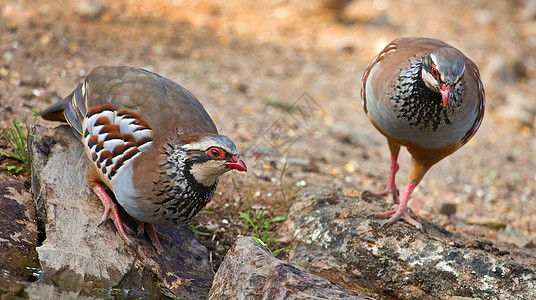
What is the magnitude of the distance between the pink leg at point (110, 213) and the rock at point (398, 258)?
121 centimetres

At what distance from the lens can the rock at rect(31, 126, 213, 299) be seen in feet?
11.3

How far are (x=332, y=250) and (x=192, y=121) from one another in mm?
1308

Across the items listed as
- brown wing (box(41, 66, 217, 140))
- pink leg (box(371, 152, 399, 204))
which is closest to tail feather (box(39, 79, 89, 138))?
brown wing (box(41, 66, 217, 140))

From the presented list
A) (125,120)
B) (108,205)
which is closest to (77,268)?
(108,205)

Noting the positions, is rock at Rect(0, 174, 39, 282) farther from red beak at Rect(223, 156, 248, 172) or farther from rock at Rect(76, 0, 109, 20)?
rock at Rect(76, 0, 109, 20)

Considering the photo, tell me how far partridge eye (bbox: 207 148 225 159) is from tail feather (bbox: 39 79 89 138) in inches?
39.2

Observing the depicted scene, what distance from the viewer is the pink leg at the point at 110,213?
12.4 ft

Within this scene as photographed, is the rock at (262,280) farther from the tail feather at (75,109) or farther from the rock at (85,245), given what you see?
the tail feather at (75,109)

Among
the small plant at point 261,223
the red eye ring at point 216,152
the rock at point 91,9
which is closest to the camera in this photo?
the red eye ring at point 216,152

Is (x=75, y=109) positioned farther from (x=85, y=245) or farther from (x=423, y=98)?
(x=423, y=98)

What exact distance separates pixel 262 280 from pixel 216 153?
773 mm

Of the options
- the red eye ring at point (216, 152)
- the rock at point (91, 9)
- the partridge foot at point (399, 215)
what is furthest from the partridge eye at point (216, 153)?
the rock at point (91, 9)

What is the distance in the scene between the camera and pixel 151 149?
3.59 m

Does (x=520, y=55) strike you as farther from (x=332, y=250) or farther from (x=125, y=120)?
(x=125, y=120)
